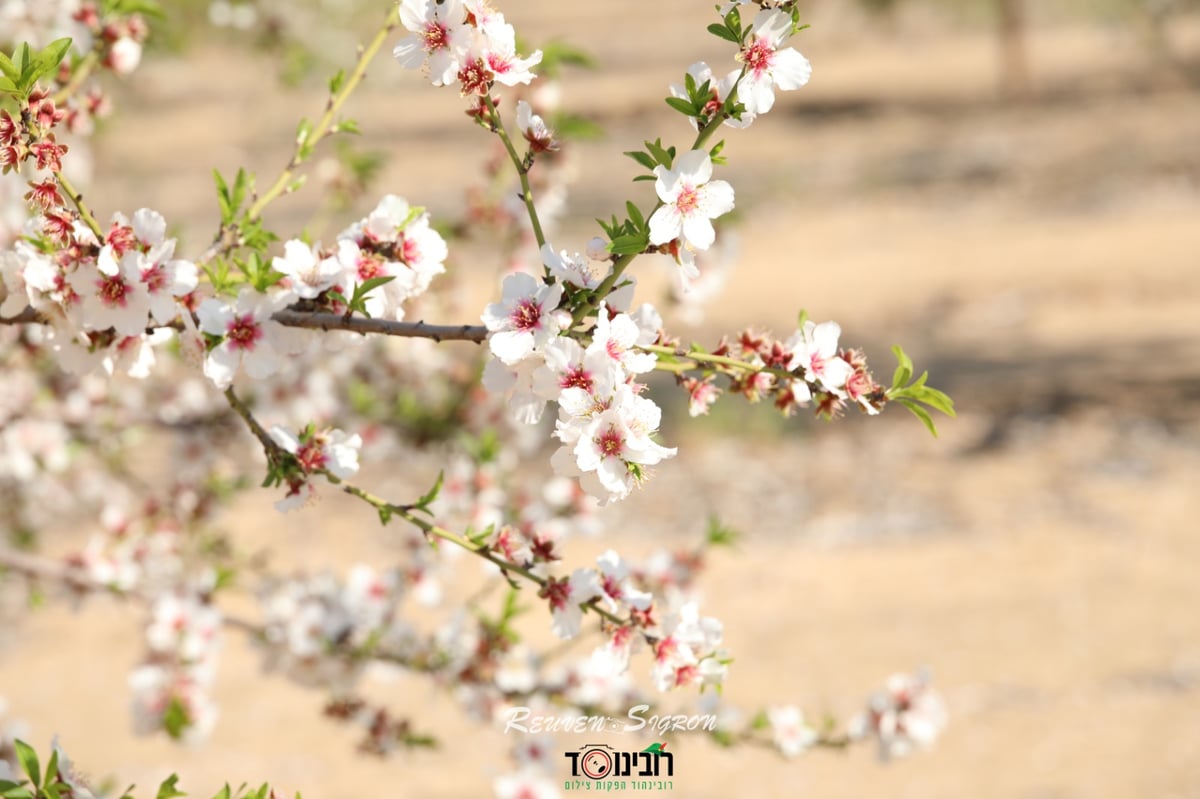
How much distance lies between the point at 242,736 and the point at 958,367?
731 cm

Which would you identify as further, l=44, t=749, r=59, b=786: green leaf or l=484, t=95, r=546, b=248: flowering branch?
l=44, t=749, r=59, b=786: green leaf

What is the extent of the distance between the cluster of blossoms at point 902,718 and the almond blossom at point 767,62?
6.25 feet

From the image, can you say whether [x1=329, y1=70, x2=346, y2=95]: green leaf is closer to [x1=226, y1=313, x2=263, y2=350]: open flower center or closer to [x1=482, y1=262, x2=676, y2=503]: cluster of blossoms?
[x1=226, y1=313, x2=263, y2=350]: open flower center

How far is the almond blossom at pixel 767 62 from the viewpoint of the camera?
1.54 meters

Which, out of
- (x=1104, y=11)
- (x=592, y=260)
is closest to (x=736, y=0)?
(x=592, y=260)

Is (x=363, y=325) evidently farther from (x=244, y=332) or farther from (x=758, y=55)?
(x=758, y=55)

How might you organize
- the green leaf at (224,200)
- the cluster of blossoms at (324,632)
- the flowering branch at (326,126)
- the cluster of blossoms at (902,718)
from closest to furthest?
the green leaf at (224,200)
the flowering branch at (326,126)
the cluster of blossoms at (902,718)
the cluster of blossoms at (324,632)

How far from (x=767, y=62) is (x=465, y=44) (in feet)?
1.28

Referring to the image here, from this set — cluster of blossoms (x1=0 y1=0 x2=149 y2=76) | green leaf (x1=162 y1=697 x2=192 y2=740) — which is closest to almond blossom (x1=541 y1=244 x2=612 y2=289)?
cluster of blossoms (x1=0 y1=0 x2=149 y2=76)

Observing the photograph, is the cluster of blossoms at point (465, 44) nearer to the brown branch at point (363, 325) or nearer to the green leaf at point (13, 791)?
the brown branch at point (363, 325)

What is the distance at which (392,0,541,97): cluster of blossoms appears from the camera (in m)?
1.65

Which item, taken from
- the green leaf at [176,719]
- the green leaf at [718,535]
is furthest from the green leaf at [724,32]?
the green leaf at [176,719]

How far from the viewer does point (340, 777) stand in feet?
20.1

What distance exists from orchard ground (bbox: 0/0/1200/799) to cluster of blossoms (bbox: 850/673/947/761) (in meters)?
0.57
